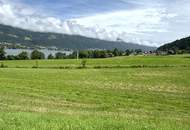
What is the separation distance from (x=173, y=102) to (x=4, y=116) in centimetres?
1779

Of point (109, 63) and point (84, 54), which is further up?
point (84, 54)

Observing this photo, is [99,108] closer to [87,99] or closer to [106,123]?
[87,99]

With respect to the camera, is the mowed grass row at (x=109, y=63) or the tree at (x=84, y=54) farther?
the tree at (x=84, y=54)

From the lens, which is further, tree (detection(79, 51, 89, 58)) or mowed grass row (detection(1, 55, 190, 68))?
tree (detection(79, 51, 89, 58))

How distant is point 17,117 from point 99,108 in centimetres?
990

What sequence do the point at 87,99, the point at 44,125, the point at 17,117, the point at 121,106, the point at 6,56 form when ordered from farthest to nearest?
the point at 6,56, the point at 87,99, the point at 121,106, the point at 17,117, the point at 44,125

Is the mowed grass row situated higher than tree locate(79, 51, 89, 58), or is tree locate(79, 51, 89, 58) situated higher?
tree locate(79, 51, 89, 58)

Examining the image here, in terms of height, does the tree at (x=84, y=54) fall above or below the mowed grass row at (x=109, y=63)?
above

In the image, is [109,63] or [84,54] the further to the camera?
[84,54]

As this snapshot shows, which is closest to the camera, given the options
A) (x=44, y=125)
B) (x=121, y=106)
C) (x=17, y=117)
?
(x=44, y=125)

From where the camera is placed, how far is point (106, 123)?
12.4 meters

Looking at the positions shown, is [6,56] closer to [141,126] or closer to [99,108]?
[99,108]

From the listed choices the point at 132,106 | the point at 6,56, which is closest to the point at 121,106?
the point at 132,106

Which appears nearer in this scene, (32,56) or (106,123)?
(106,123)
